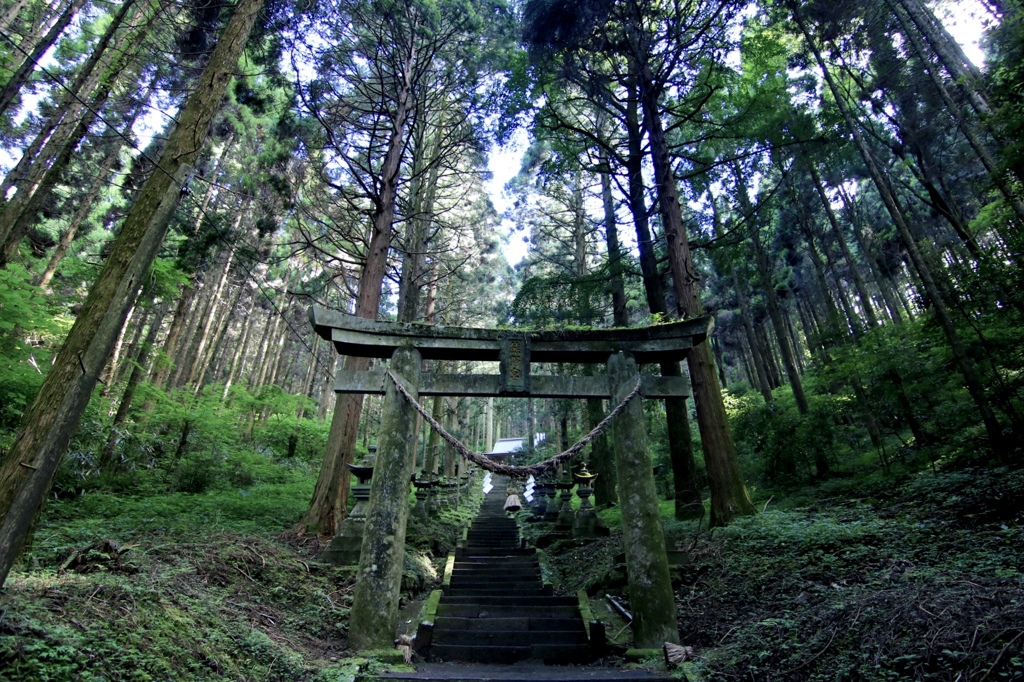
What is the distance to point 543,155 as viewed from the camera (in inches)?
760

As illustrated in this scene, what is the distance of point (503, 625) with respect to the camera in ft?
18.9

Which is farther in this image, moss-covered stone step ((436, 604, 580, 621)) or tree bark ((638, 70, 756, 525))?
tree bark ((638, 70, 756, 525))

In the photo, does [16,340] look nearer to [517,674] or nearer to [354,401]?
[354,401]

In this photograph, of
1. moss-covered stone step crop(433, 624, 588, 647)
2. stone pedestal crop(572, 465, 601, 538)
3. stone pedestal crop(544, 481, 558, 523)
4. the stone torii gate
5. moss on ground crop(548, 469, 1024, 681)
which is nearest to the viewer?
moss on ground crop(548, 469, 1024, 681)

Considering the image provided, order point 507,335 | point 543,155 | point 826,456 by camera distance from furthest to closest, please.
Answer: point 543,155 → point 826,456 → point 507,335

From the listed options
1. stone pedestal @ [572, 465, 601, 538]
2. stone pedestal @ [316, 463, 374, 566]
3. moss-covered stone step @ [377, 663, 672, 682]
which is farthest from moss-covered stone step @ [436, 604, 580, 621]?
stone pedestal @ [572, 465, 601, 538]

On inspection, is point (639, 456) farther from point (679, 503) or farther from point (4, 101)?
point (4, 101)

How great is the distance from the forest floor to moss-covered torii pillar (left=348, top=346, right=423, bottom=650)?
423 millimetres

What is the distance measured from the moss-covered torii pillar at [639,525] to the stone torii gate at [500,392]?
0.04 ft

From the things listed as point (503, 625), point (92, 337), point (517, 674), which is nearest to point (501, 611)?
point (503, 625)

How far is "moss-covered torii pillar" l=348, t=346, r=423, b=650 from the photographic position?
16.0ft

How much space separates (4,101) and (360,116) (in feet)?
23.0

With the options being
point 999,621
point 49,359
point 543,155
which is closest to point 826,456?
point 999,621

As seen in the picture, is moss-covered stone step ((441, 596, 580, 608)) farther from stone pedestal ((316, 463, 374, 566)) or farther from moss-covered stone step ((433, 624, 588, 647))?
stone pedestal ((316, 463, 374, 566))
